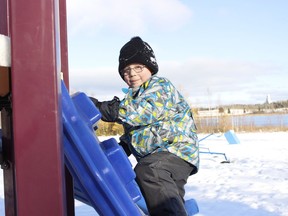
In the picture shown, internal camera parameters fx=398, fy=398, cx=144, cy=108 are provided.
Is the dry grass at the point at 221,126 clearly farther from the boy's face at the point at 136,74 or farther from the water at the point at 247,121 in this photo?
the boy's face at the point at 136,74

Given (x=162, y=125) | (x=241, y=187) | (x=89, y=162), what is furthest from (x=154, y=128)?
(x=241, y=187)

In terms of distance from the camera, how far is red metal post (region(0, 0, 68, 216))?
80 cm

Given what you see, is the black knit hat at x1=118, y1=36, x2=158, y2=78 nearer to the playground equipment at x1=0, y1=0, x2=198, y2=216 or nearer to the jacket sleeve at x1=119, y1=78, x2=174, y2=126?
the jacket sleeve at x1=119, y1=78, x2=174, y2=126

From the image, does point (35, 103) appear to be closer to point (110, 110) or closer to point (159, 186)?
point (110, 110)

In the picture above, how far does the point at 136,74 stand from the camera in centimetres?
191

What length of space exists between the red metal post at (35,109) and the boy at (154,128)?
0.74 m

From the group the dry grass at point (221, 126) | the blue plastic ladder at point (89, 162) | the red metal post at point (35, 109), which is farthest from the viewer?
the dry grass at point (221, 126)

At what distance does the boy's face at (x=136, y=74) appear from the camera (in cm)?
189

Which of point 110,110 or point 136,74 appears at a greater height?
point 136,74

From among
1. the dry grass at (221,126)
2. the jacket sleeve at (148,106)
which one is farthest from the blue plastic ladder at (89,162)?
the dry grass at (221,126)

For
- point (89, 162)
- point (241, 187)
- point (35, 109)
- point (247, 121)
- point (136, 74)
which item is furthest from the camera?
point (247, 121)

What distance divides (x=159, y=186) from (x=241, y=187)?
3.41 metres

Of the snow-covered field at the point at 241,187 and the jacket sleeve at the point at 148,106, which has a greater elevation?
the jacket sleeve at the point at 148,106

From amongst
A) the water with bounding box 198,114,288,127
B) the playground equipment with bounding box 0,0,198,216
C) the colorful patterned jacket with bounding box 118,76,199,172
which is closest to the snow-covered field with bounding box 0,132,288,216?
the colorful patterned jacket with bounding box 118,76,199,172
